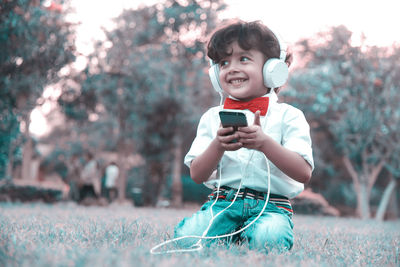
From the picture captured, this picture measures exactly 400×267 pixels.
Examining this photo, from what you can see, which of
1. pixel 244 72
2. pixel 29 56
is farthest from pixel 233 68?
pixel 29 56

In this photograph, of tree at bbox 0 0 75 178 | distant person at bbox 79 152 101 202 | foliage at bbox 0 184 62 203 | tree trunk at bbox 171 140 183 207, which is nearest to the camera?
tree at bbox 0 0 75 178

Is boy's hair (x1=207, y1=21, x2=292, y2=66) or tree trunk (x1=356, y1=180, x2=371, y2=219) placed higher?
boy's hair (x1=207, y1=21, x2=292, y2=66)

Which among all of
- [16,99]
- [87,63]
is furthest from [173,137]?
[16,99]

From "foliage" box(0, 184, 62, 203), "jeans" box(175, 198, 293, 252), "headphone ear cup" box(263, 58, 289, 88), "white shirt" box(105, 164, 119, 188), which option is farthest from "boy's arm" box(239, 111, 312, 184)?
"white shirt" box(105, 164, 119, 188)

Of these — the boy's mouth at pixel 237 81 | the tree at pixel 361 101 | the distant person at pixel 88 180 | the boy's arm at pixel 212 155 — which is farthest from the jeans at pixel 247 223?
the tree at pixel 361 101

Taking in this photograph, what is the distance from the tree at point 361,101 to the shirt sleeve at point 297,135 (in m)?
10.9

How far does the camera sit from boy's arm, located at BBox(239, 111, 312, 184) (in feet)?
7.22

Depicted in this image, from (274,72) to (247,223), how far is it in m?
1.03

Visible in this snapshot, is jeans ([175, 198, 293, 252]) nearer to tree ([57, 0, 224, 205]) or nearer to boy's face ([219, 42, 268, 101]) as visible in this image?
boy's face ([219, 42, 268, 101])

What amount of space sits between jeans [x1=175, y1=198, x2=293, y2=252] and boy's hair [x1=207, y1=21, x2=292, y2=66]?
40.8 inches

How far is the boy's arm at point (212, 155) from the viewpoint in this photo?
7.39 ft

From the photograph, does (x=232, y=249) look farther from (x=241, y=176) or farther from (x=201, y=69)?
(x=201, y=69)

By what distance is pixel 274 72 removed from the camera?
2547 mm

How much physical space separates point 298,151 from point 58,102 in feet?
39.6
